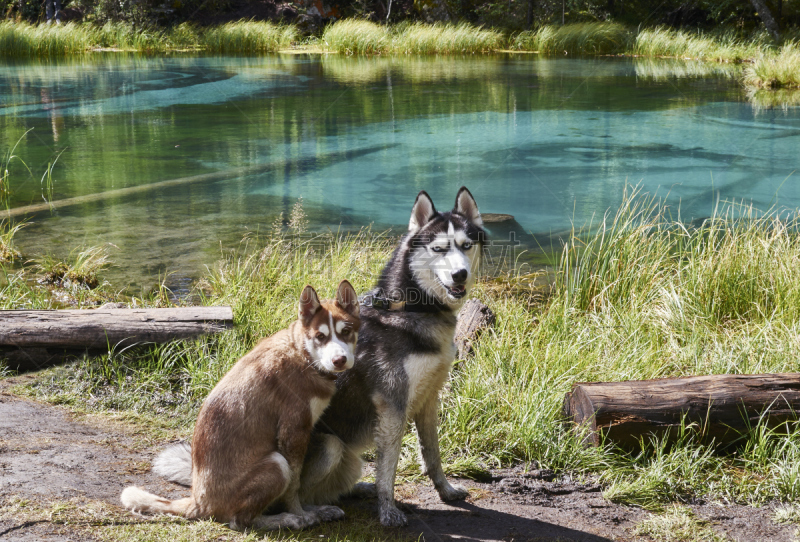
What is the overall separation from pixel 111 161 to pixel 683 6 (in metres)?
30.1

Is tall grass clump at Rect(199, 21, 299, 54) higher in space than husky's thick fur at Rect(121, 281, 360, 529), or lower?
higher

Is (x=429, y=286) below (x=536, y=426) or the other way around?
the other way around

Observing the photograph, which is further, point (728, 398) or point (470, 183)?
point (470, 183)

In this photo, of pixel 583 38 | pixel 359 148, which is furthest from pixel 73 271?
pixel 583 38

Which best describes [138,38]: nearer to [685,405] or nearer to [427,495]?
[427,495]

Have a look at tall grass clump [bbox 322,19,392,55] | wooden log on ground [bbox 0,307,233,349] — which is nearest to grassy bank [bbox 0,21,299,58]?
tall grass clump [bbox 322,19,392,55]

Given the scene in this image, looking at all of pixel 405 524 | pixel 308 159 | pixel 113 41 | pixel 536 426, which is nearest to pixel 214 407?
pixel 405 524

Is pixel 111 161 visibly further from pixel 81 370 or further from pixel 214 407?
pixel 214 407

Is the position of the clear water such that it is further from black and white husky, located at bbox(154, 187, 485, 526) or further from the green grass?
the green grass

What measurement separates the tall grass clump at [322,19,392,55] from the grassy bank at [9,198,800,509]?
90.3ft

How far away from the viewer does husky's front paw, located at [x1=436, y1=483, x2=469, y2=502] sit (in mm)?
3863

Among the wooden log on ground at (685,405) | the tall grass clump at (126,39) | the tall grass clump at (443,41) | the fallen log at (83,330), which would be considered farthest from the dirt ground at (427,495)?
the tall grass clump at (126,39)

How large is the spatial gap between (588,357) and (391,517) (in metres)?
2.26

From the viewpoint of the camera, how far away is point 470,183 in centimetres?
1316
